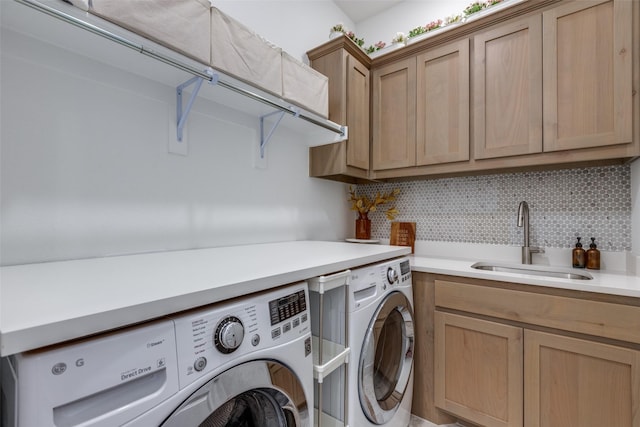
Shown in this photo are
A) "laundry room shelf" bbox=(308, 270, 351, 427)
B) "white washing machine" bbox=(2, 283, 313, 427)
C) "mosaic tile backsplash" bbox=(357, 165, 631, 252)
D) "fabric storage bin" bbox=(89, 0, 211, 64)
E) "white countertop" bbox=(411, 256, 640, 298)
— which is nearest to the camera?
"white washing machine" bbox=(2, 283, 313, 427)

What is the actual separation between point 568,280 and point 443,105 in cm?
120

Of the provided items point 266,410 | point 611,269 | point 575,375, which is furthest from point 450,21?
point 266,410

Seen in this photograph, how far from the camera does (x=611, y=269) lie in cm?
164

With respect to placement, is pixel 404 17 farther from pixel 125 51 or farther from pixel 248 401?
pixel 248 401

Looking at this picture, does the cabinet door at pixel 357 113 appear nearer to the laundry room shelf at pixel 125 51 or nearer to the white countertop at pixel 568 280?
the laundry room shelf at pixel 125 51

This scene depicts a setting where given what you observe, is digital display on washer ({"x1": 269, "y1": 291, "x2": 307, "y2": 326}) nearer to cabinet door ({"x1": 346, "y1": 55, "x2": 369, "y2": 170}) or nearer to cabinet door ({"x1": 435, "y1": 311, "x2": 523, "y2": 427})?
cabinet door ({"x1": 435, "y1": 311, "x2": 523, "y2": 427})

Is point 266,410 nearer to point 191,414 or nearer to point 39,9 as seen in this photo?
point 191,414

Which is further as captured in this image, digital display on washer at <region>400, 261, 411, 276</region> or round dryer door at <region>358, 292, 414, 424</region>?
digital display on washer at <region>400, 261, 411, 276</region>

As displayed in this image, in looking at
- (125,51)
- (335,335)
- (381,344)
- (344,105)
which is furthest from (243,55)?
(381,344)

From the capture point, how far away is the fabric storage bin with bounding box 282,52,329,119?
4.96 ft

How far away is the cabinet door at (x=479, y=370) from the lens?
1.42 metres

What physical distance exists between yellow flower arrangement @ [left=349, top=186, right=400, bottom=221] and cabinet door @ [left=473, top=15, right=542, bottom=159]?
2.52ft

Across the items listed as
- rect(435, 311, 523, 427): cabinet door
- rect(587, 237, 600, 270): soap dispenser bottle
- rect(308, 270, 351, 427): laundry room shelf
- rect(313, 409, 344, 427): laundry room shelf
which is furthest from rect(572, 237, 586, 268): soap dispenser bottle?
rect(313, 409, 344, 427): laundry room shelf

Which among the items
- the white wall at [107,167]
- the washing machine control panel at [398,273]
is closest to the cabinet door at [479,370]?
the washing machine control panel at [398,273]
